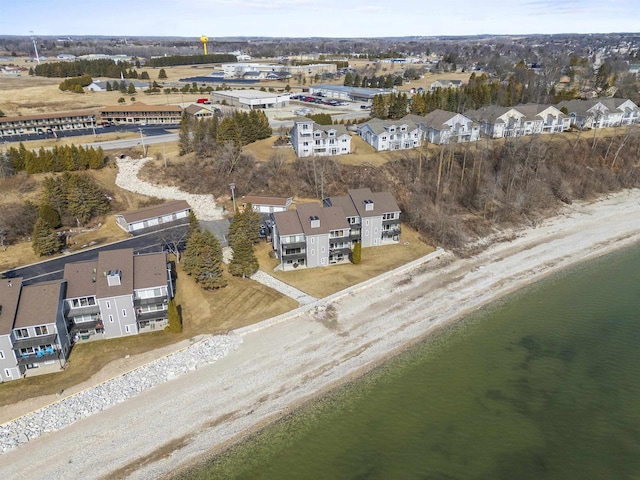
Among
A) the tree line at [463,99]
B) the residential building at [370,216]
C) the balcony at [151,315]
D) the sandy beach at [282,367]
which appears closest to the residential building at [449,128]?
the tree line at [463,99]

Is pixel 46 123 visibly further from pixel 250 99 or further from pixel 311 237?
pixel 311 237

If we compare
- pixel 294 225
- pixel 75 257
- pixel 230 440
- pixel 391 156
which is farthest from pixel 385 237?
pixel 75 257

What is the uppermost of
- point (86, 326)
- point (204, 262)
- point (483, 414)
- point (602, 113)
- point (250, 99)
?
point (250, 99)

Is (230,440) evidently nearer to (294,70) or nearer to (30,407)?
(30,407)

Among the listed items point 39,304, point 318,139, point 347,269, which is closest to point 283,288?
point 347,269

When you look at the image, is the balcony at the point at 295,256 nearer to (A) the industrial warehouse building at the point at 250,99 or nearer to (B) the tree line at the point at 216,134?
(B) the tree line at the point at 216,134
